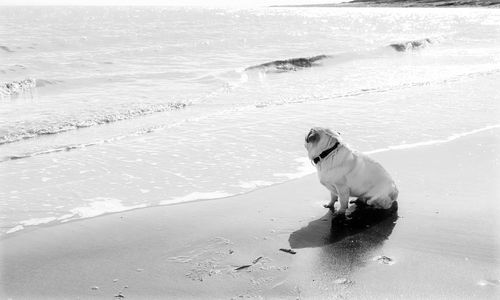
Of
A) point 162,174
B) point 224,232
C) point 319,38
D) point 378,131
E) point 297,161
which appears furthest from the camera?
point 319,38

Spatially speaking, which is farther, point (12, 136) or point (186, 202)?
point (12, 136)

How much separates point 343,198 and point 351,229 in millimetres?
391

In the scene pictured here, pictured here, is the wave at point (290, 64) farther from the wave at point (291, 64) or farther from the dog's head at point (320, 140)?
the dog's head at point (320, 140)

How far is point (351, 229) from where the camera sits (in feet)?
16.7

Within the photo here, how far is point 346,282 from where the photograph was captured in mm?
4012

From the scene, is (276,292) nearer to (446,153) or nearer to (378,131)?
(446,153)

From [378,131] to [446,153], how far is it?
1.74 meters

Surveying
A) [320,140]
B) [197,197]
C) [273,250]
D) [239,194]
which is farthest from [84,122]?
[273,250]

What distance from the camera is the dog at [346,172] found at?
5.34 meters

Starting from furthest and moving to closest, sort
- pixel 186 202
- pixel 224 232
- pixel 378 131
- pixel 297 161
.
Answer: pixel 378 131, pixel 297 161, pixel 186 202, pixel 224 232

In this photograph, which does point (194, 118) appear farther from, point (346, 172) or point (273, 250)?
point (273, 250)

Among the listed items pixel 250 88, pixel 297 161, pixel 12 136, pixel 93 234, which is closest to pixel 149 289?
pixel 93 234

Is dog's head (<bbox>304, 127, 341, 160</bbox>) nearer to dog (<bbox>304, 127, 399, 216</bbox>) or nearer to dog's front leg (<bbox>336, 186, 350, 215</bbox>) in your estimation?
dog (<bbox>304, 127, 399, 216</bbox>)

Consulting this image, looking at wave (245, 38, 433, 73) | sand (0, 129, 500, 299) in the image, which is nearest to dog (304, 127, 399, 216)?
sand (0, 129, 500, 299)
